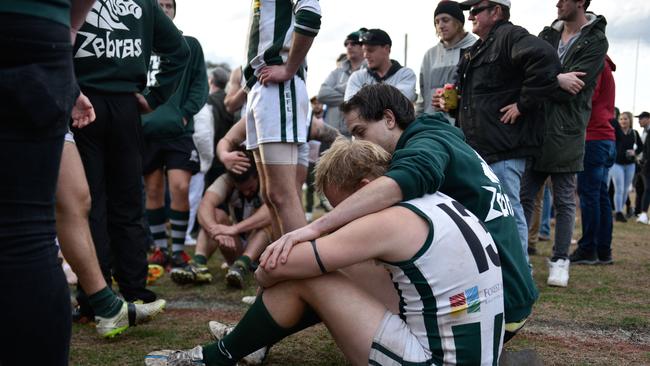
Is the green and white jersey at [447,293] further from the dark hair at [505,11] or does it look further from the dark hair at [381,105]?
the dark hair at [505,11]

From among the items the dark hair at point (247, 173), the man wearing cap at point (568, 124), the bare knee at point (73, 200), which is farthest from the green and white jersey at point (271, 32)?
the man wearing cap at point (568, 124)

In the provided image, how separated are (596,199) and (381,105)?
13.1 feet

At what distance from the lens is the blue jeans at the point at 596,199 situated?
604 cm

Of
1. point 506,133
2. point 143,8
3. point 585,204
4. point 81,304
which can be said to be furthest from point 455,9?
point 81,304

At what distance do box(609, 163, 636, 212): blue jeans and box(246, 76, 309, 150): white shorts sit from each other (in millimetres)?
9925

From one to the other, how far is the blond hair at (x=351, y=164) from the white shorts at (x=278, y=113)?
1285 mm

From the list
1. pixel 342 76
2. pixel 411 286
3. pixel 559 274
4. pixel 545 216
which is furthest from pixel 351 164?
pixel 545 216

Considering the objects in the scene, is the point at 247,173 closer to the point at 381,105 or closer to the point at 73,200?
the point at 73,200

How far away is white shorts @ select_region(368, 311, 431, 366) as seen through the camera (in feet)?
7.30

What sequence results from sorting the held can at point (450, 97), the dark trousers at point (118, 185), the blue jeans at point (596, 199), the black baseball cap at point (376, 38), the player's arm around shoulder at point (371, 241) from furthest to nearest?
the blue jeans at point (596, 199) < the black baseball cap at point (376, 38) < the held can at point (450, 97) < the dark trousers at point (118, 185) < the player's arm around shoulder at point (371, 241)

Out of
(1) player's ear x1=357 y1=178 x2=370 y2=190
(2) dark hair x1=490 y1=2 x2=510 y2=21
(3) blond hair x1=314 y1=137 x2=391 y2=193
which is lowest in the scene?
(1) player's ear x1=357 y1=178 x2=370 y2=190

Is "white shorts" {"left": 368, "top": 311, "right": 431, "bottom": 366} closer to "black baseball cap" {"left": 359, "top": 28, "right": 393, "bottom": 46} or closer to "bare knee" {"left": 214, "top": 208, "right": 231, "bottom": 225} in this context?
"bare knee" {"left": 214, "top": 208, "right": 231, "bottom": 225}

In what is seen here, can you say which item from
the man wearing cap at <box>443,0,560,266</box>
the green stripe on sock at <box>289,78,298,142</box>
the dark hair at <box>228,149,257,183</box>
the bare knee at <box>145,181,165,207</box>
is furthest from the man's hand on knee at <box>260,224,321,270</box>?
the bare knee at <box>145,181,165,207</box>

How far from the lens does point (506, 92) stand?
466 cm
